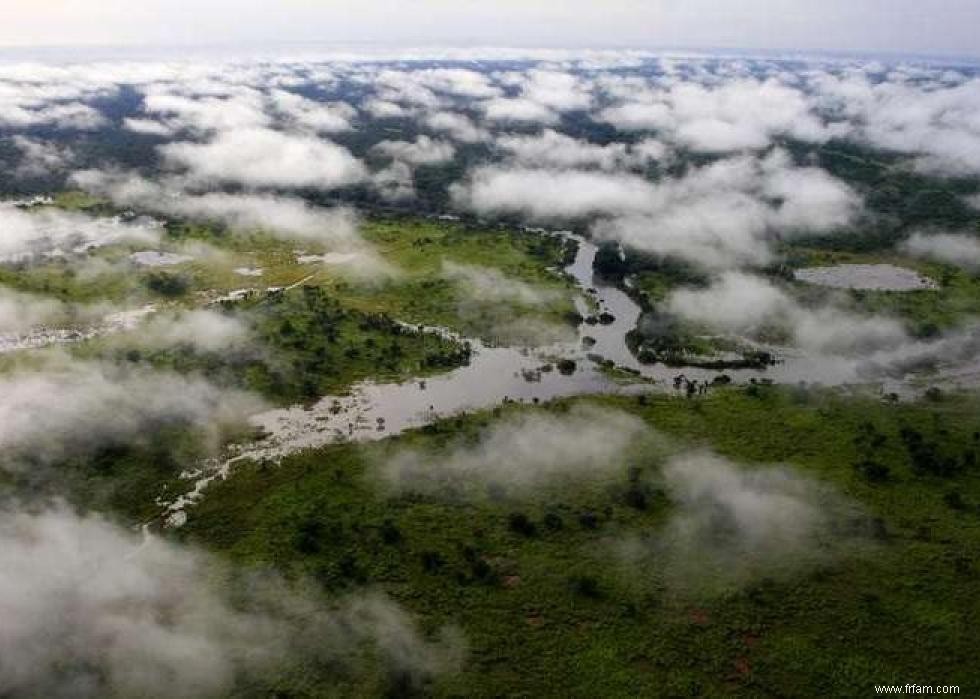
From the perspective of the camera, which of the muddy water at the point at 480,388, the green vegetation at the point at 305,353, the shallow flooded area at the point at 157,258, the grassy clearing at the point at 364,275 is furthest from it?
the shallow flooded area at the point at 157,258

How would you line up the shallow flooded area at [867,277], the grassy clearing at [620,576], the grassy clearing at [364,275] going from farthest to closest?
the shallow flooded area at [867,277] < the grassy clearing at [364,275] < the grassy clearing at [620,576]

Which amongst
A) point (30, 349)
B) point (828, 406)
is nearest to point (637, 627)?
point (828, 406)

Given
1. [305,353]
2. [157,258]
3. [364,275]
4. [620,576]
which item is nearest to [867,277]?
[364,275]

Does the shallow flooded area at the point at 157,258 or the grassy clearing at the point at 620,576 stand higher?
the shallow flooded area at the point at 157,258

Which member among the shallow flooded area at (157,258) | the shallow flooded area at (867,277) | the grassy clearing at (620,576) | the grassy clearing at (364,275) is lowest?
the grassy clearing at (620,576)

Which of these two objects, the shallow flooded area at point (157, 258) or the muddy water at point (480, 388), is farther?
the shallow flooded area at point (157, 258)

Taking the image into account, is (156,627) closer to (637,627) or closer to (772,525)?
(637,627)

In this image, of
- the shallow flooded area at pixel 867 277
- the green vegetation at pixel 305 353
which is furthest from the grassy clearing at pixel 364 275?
the shallow flooded area at pixel 867 277

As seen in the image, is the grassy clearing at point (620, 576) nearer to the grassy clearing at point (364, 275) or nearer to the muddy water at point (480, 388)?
the muddy water at point (480, 388)
